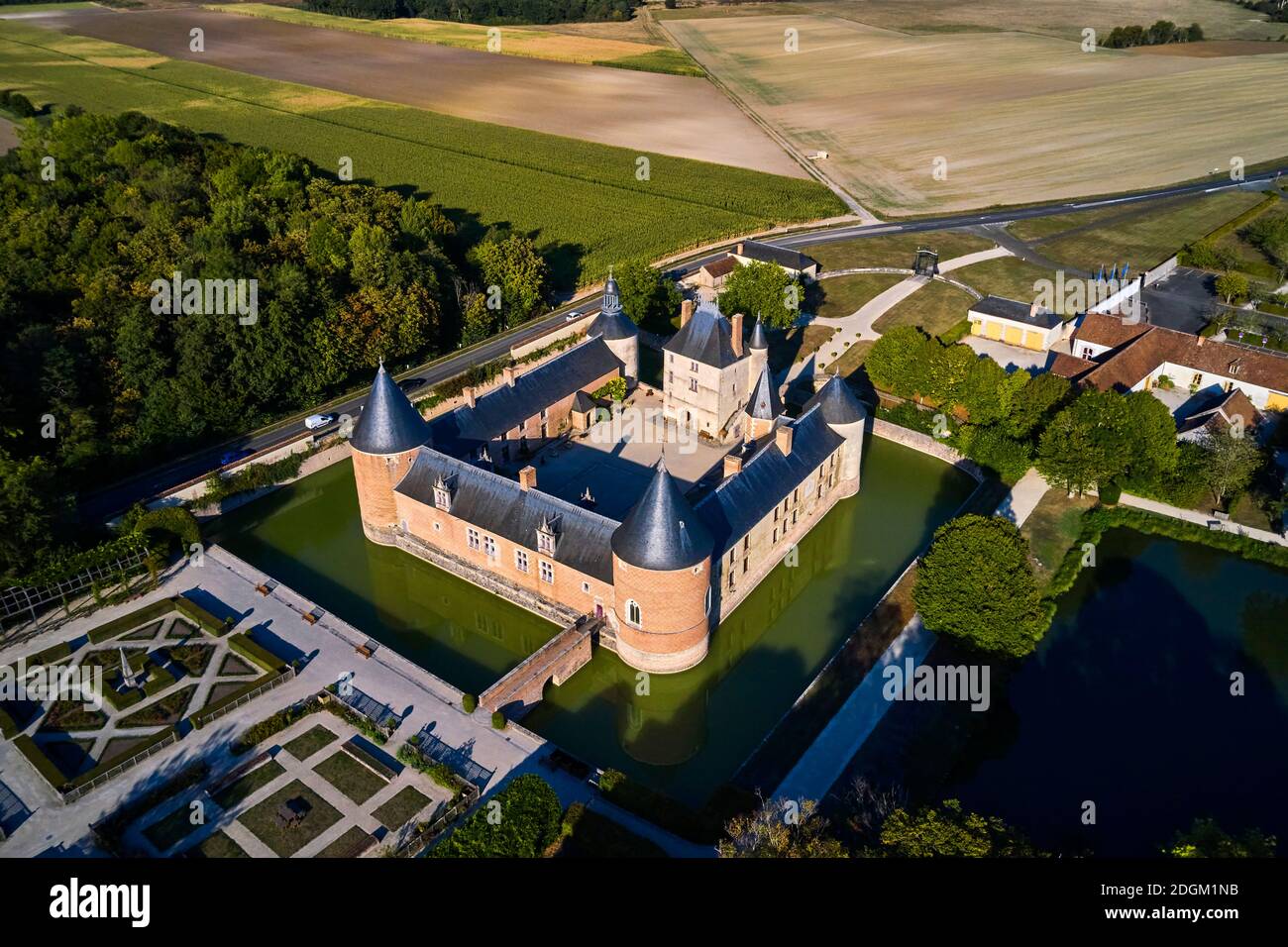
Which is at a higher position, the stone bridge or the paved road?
the paved road

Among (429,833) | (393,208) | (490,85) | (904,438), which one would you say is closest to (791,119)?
(490,85)

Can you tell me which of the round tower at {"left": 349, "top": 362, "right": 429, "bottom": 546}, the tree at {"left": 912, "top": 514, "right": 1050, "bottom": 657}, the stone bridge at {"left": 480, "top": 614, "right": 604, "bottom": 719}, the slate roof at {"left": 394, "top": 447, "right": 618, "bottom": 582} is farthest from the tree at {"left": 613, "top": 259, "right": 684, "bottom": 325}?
the tree at {"left": 912, "top": 514, "right": 1050, "bottom": 657}

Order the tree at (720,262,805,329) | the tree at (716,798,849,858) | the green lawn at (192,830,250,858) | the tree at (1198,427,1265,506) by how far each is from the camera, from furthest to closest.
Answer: the tree at (720,262,805,329)
the tree at (1198,427,1265,506)
the green lawn at (192,830,250,858)
the tree at (716,798,849,858)

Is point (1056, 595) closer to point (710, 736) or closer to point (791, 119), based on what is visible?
point (710, 736)

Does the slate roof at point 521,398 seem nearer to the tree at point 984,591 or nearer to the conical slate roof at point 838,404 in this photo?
the conical slate roof at point 838,404

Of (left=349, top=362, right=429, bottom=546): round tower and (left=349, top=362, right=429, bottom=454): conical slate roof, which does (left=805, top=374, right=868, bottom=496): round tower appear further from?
(left=349, top=362, right=429, bottom=454): conical slate roof

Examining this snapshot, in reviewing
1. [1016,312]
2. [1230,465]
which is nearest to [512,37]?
[1016,312]

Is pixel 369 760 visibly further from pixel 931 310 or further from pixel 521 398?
pixel 931 310
